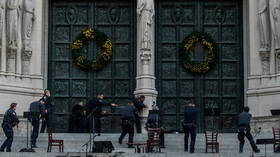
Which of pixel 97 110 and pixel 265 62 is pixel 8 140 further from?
pixel 265 62

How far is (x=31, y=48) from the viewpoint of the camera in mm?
34719

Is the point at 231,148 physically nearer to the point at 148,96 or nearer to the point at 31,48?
the point at 148,96

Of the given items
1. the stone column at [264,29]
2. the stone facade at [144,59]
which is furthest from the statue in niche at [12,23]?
the stone column at [264,29]

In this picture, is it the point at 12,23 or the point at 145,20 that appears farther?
the point at 145,20

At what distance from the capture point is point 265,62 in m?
34.5

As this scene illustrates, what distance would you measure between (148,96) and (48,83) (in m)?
5.06

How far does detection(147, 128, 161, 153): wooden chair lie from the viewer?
89.4ft

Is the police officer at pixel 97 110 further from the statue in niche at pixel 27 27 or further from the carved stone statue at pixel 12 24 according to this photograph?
the carved stone statue at pixel 12 24

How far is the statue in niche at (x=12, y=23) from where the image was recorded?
3375 centimetres

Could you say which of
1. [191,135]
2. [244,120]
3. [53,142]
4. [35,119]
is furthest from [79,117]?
[244,120]

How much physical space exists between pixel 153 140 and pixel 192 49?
32.9 feet

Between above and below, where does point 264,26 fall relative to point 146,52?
above

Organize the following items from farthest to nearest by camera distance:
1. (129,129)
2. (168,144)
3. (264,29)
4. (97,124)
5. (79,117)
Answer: (264,29)
(79,117)
(97,124)
(168,144)
(129,129)

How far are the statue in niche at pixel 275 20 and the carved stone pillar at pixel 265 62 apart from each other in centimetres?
61
